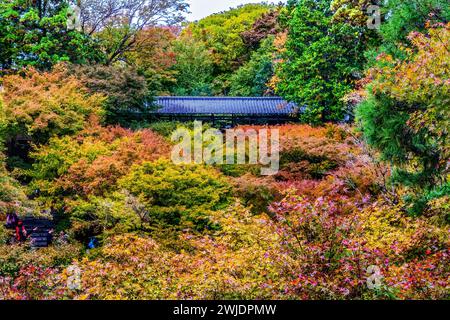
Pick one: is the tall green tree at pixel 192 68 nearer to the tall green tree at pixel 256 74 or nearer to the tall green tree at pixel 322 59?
the tall green tree at pixel 256 74

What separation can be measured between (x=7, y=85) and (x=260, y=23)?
16.7m

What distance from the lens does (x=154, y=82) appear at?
72.6ft

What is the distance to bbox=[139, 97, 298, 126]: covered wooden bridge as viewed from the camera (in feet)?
74.6

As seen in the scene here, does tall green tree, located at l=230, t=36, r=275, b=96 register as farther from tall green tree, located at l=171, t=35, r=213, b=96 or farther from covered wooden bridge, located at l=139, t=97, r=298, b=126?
covered wooden bridge, located at l=139, t=97, r=298, b=126

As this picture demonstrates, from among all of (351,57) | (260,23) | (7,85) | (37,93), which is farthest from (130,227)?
(260,23)

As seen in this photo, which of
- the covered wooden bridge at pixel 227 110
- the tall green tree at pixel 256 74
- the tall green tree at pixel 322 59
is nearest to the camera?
the tall green tree at pixel 322 59

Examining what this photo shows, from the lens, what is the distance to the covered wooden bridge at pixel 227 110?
2273cm
